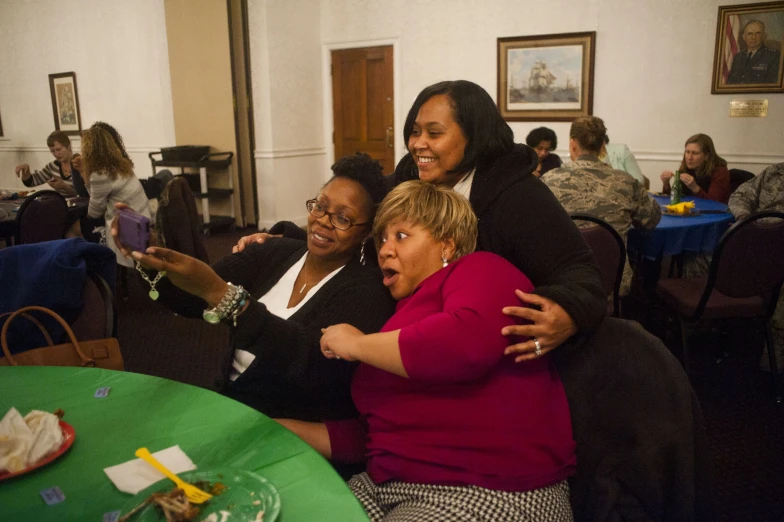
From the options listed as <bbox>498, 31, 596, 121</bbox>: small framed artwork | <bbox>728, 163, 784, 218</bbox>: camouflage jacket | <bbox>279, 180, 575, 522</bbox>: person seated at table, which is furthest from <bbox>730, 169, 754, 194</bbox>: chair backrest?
<bbox>279, 180, 575, 522</bbox>: person seated at table

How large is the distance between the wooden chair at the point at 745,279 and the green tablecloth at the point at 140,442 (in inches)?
95.0

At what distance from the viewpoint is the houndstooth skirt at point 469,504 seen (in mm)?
1075

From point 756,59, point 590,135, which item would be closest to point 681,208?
point 590,135

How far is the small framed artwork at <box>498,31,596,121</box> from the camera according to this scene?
5988 mm

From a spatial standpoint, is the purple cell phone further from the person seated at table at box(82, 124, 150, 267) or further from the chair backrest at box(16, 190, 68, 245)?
the chair backrest at box(16, 190, 68, 245)

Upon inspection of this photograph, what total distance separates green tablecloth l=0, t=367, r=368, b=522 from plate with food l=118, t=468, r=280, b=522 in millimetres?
25

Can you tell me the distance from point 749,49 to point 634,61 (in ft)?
3.12

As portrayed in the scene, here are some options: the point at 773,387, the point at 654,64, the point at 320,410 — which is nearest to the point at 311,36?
the point at 654,64

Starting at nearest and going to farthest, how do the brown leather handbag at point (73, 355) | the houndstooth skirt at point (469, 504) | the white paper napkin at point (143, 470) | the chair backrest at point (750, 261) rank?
the white paper napkin at point (143, 470)
the houndstooth skirt at point (469, 504)
the brown leather handbag at point (73, 355)
the chair backrest at point (750, 261)

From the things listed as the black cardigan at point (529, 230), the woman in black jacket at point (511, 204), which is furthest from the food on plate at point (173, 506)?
the black cardigan at point (529, 230)

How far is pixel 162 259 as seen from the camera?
3.89 feet

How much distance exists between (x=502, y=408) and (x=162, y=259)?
722 millimetres

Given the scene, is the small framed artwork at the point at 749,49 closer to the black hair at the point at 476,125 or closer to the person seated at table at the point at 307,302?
the black hair at the point at 476,125

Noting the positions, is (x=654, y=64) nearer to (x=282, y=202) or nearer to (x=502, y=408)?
(x=282, y=202)
